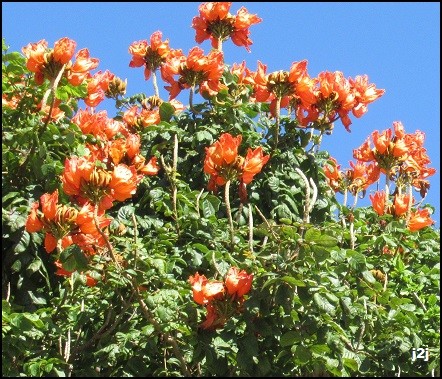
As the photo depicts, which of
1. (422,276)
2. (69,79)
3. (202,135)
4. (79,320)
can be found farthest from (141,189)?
(422,276)

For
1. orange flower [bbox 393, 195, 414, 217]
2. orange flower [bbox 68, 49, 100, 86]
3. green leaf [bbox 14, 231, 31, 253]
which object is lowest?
green leaf [bbox 14, 231, 31, 253]

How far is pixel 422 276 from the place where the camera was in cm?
381

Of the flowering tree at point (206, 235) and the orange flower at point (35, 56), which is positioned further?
the orange flower at point (35, 56)

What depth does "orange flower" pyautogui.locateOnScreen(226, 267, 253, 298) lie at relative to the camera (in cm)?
311

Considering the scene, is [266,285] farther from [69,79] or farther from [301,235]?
[69,79]

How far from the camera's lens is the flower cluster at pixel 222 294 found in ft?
10.2

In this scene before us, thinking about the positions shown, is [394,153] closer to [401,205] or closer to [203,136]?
[401,205]

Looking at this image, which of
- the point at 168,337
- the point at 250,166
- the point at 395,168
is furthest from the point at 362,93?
Answer: the point at 168,337

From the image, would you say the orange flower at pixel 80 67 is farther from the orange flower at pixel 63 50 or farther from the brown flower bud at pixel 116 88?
the brown flower bud at pixel 116 88

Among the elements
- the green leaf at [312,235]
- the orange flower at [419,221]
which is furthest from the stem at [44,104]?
the orange flower at [419,221]

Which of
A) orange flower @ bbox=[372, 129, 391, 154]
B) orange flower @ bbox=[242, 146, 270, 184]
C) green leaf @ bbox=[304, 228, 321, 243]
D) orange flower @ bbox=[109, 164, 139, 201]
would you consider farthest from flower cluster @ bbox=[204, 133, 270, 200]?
orange flower @ bbox=[372, 129, 391, 154]

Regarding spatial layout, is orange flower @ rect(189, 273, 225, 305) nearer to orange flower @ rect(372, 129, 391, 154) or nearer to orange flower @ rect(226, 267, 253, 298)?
orange flower @ rect(226, 267, 253, 298)

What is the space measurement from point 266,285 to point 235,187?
1227mm

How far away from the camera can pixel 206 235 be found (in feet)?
12.2
